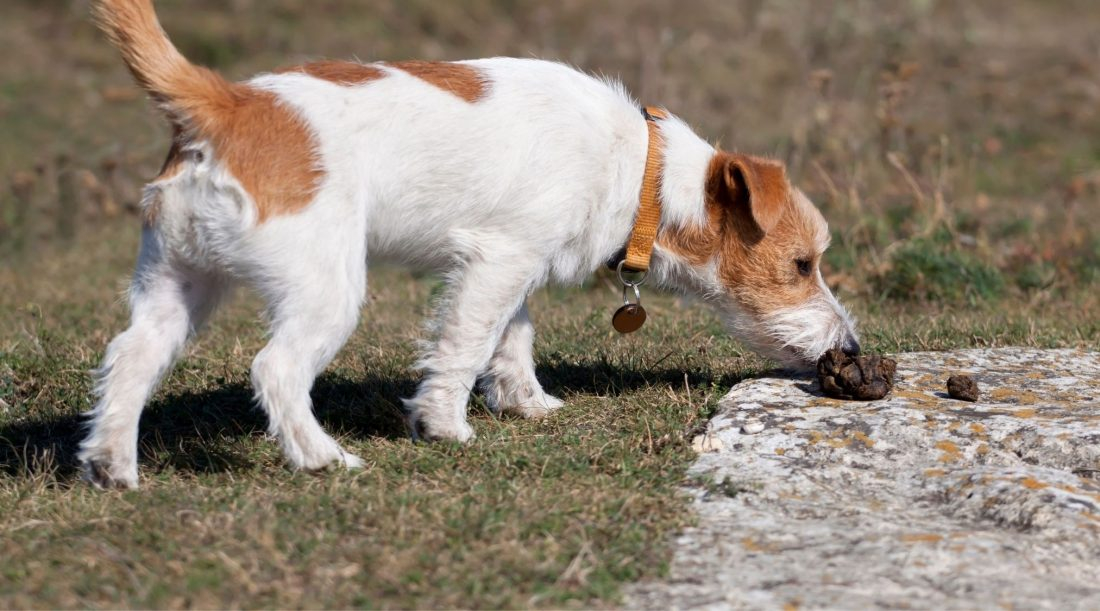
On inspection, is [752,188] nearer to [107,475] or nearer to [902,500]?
[902,500]

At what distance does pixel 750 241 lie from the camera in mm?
4684

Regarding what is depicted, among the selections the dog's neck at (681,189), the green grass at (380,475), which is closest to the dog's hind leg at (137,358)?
the green grass at (380,475)

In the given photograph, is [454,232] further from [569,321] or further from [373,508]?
[569,321]

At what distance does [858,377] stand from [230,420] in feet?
7.69

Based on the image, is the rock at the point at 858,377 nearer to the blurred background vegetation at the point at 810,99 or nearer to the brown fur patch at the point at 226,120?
the brown fur patch at the point at 226,120

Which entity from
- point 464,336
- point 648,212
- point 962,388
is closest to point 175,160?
point 464,336

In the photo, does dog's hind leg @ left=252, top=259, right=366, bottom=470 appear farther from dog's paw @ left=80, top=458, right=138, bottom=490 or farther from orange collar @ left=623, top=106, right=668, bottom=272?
orange collar @ left=623, top=106, right=668, bottom=272

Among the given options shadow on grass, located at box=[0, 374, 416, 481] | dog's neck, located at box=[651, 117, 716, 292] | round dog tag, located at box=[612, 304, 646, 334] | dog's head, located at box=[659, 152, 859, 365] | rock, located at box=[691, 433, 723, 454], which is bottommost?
shadow on grass, located at box=[0, 374, 416, 481]

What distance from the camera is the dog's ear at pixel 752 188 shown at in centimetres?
449

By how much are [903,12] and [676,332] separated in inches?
306

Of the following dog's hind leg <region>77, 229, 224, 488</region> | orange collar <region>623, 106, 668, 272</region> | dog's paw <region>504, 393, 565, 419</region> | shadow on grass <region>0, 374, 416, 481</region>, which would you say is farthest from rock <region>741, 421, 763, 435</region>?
dog's hind leg <region>77, 229, 224, 488</region>

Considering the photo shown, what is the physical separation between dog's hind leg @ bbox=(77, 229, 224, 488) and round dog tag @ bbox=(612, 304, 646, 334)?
58.5 inches

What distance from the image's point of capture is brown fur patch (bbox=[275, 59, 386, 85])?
421 cm

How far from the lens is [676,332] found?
5812 mm
